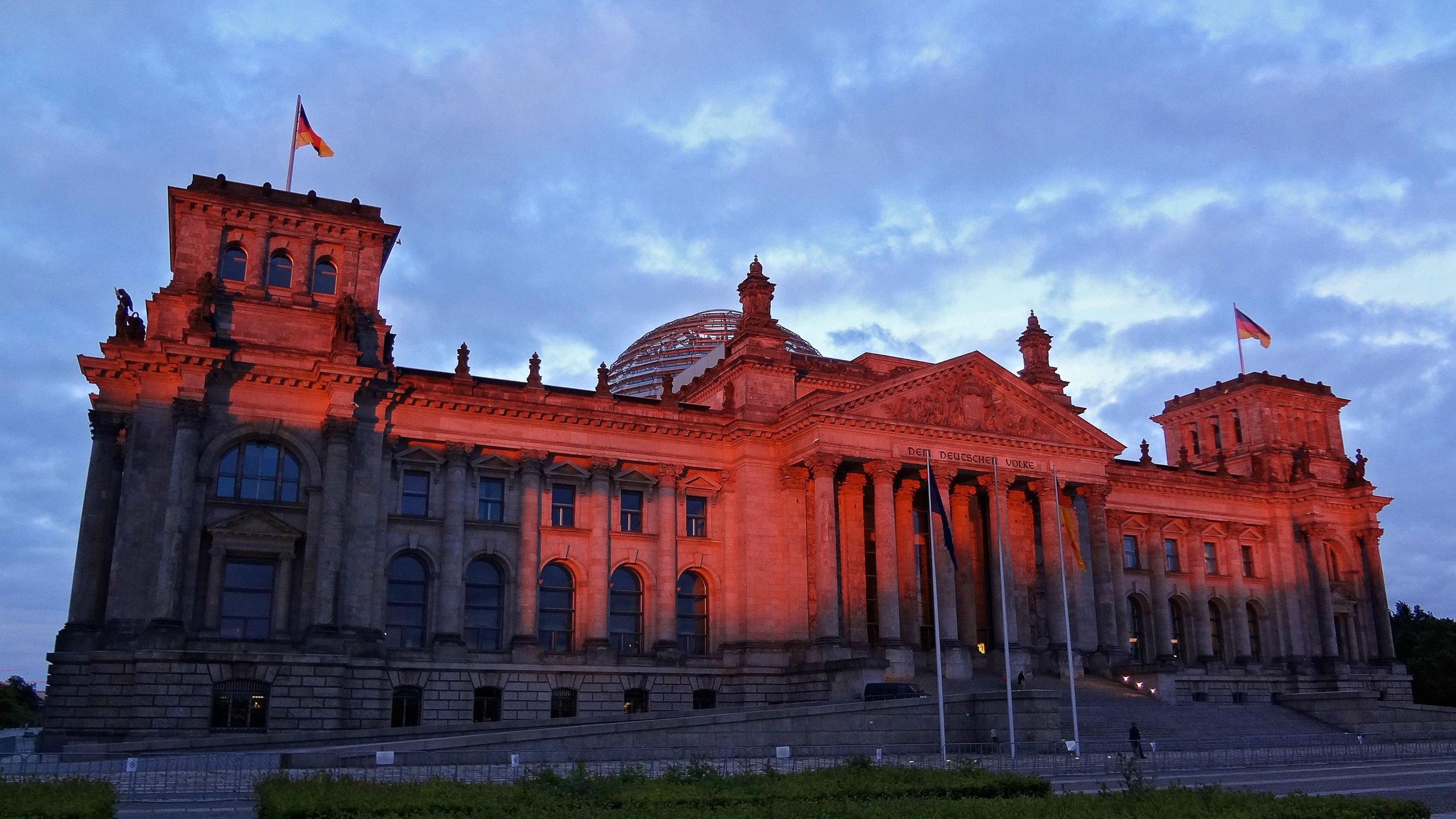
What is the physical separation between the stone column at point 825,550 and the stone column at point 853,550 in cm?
65

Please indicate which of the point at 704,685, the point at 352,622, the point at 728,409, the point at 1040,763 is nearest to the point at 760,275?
the point at 728,409

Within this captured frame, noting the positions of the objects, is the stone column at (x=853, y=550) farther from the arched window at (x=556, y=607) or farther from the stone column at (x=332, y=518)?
the stone column at (x=332, y=518)

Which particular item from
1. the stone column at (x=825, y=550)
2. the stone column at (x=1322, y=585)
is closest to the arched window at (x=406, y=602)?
the stone column at (x=825, y=550)

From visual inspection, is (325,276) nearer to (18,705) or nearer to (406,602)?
(406,602)

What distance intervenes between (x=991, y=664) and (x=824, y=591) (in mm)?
11291

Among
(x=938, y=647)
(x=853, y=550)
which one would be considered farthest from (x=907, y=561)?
(x=938, y=647)

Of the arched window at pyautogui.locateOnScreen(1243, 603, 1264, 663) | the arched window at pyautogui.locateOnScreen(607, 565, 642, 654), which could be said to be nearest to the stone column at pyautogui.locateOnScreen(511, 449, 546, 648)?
the arched window at pyautogui.locateOnScreen(607, 565, 642, 654)

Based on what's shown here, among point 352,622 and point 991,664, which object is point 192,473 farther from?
point 991,664

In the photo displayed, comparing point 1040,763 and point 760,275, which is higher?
point 760,275

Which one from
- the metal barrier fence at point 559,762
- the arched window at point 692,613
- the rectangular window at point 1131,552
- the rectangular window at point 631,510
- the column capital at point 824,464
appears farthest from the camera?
the rectangular window at point 1131,552

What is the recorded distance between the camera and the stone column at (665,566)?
185 ft

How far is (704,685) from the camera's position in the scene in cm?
5609

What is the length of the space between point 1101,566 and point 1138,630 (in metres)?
11.5

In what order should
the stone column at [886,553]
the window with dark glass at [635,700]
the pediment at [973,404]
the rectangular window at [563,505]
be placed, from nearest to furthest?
the window with dark glass at [635,700] < the stone column at [886,553] < the rectangular window at [563,505] < the pediment at [973,404]
